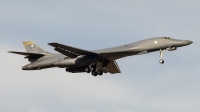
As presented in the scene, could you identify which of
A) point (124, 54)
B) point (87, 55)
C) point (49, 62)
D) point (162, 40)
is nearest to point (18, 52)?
point (49, 62)

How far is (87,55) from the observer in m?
60.8

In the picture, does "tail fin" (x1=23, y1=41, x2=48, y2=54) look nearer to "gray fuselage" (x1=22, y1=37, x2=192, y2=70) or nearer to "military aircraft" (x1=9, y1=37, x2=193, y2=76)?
"military aircraft" (x1=9, y1=37, x2=193, y2=76)

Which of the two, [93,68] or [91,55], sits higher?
[91,55]

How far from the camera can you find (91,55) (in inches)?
2386

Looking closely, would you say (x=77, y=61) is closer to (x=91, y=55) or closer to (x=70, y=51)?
(x=70, y=51)

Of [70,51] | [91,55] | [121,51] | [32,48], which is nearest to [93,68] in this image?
[91,55]

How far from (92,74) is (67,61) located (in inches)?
171

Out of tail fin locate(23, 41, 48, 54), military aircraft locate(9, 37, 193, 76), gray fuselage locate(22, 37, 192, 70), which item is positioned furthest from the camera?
tail fin locate(23, 41, 48, 54)

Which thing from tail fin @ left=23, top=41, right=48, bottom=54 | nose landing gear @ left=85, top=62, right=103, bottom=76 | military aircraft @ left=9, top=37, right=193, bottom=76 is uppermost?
tail fin @ left=23, top=41, right=48, bottom=54

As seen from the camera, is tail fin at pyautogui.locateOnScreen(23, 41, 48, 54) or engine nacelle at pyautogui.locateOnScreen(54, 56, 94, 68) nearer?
engine nacelle at pyautogui.locateOnScreen(54, 56, 94, 68)

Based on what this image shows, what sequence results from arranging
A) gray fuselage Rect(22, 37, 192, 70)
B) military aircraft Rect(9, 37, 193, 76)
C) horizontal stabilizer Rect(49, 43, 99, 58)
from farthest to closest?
horizontal stabilizer Rect(49, 43, 99, 58), military aircraft Rect(9, 37, 193, 76), gray fuselage Rect(22, 37, 192, 70)

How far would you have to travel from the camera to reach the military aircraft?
5834 centimetres

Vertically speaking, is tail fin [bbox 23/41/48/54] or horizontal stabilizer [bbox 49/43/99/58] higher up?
tail fin [bbox 23/41/48/54]

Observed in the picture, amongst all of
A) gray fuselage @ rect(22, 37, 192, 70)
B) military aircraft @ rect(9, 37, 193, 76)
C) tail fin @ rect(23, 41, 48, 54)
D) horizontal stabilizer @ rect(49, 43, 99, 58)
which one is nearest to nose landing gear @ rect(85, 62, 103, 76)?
military aircraft @ rect(9, 37, 193, 76)
